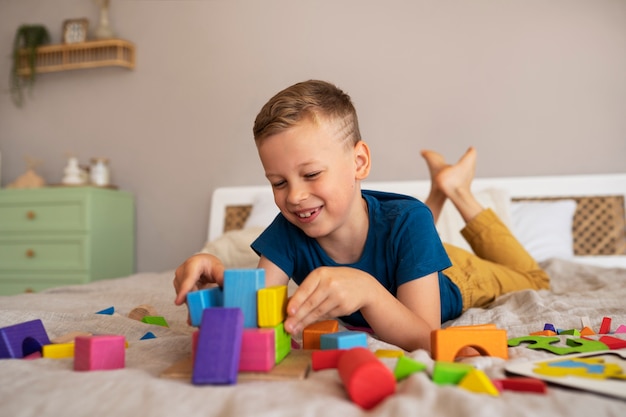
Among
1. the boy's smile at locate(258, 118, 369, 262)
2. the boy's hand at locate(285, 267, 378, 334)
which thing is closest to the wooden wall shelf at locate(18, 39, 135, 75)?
the boy's smile at locate(258, 118, 369, 262)

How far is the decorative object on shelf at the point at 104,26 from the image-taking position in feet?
9.76

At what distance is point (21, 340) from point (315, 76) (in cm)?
216

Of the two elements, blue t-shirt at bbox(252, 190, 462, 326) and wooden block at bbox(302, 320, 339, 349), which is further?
blue t-shirt at bbox(252, 190, 462, 326)

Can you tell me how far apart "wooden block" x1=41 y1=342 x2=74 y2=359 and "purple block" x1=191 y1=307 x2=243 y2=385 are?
277mm

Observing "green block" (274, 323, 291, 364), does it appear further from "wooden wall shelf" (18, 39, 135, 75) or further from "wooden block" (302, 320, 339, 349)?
"wooden wall shelf" (18, 39, 135, 75)

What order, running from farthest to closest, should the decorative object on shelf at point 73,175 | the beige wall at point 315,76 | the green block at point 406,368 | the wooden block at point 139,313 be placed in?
the decorative object on shelf at point 73,175
the beige wall at point 315,76
the wooden block at point 139,313
the green block at point 406,368

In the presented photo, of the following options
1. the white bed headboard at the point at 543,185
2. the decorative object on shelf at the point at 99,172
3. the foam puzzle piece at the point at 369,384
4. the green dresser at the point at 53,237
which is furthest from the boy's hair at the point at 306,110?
the decorative object on shelf at the point at 99,172

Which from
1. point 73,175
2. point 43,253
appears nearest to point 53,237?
point 43,253

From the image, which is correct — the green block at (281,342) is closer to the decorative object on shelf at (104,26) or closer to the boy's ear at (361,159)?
the boy's ear at (361,159)

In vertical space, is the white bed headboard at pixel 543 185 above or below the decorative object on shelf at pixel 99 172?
below

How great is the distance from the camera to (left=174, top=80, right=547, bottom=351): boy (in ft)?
2.73

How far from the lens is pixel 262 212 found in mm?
2449

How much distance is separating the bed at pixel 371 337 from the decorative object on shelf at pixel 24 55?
164 centimetres

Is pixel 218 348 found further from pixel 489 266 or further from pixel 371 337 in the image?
pixel 489 266
